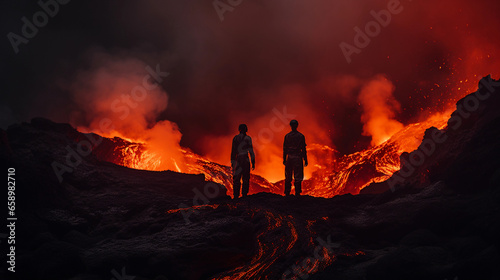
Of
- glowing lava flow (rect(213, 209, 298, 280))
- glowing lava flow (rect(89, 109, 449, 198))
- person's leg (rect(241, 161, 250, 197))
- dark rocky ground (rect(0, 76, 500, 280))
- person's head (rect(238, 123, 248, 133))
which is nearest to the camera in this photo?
dark rocky ground (rect(0, 76, 500, 280))

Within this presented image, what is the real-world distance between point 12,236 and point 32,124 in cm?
770

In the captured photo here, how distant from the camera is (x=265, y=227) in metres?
8.30

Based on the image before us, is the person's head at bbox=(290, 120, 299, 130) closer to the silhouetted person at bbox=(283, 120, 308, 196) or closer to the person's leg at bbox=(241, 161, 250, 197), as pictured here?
the silhouetted person at bbox=(283, 120, 308, 196)

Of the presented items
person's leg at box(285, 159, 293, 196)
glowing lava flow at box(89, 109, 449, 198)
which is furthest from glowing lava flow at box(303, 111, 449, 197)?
person's leg at box(285, 159, 293, 196)

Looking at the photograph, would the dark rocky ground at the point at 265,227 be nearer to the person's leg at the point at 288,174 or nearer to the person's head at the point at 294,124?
the person's leg at the point at 288,174

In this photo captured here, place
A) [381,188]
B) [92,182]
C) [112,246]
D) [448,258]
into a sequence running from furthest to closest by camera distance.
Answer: [381,188] < [92,182] < [112,246] < [448,258]

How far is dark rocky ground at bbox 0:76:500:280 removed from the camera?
570cm

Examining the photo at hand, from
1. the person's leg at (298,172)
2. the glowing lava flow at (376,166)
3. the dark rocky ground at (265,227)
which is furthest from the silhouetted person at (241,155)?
the glowing lava flow at (376,166)

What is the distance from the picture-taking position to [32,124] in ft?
45.2

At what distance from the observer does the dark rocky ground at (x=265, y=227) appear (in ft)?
18.7

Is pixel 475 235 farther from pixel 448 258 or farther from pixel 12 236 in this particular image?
pixel 12 236

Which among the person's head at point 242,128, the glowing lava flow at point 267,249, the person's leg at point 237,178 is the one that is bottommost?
the glowing lava flow at point 267,249

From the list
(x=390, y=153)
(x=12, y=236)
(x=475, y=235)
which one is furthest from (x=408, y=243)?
(x=390, y=153)

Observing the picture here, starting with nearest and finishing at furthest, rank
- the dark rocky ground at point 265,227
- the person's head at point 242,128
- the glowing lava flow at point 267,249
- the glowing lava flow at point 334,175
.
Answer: the dark rocky ground at point 265,227 → the glowing lava flow at point 267,249 → the person's head at point 242,128 → the glowing lava flow at point 334,175
